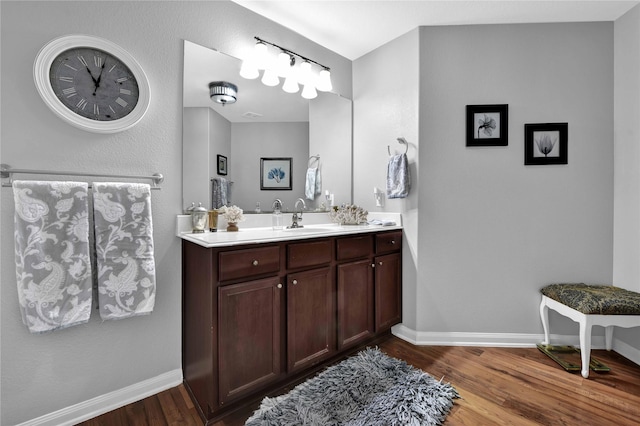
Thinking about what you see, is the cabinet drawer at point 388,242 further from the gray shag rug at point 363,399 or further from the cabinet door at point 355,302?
the gray shag rug at point 363,399

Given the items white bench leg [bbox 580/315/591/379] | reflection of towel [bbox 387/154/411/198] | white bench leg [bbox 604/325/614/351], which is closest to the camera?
white bench leg [bbox 580/315/591/379]

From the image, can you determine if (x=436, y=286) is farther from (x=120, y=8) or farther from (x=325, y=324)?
(x=120, y=8)

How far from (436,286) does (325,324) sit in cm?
103

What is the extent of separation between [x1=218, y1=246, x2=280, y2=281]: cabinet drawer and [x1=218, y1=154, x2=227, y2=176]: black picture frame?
2.39 ft

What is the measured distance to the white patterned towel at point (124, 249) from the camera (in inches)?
60.3

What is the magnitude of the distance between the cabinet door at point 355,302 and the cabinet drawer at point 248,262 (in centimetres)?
53

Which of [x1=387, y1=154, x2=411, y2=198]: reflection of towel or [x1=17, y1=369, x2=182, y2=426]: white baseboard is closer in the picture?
[x1=17, y1=369, x2=182, y2=426]: white baseboard

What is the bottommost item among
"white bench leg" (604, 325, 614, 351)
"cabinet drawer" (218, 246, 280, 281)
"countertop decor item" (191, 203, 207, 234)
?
"white bench leg" (604, 325, 614, 351)

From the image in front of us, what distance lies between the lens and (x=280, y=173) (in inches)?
94.4

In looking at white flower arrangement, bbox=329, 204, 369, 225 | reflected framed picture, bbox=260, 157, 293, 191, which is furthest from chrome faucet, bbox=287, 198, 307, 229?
white flower arrangement, bbox=329, 204, 369, 225

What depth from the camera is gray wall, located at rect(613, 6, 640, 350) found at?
2092 mm

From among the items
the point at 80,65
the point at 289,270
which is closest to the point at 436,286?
the point at 289,270

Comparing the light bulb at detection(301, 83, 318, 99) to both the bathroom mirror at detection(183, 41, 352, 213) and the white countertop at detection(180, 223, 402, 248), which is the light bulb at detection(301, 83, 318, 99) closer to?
the bathroom mirror at detection(183, 41, 352, 213)

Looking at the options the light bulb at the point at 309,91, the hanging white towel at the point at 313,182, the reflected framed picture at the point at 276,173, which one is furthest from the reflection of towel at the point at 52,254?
the light bulb at the point at 309,91
